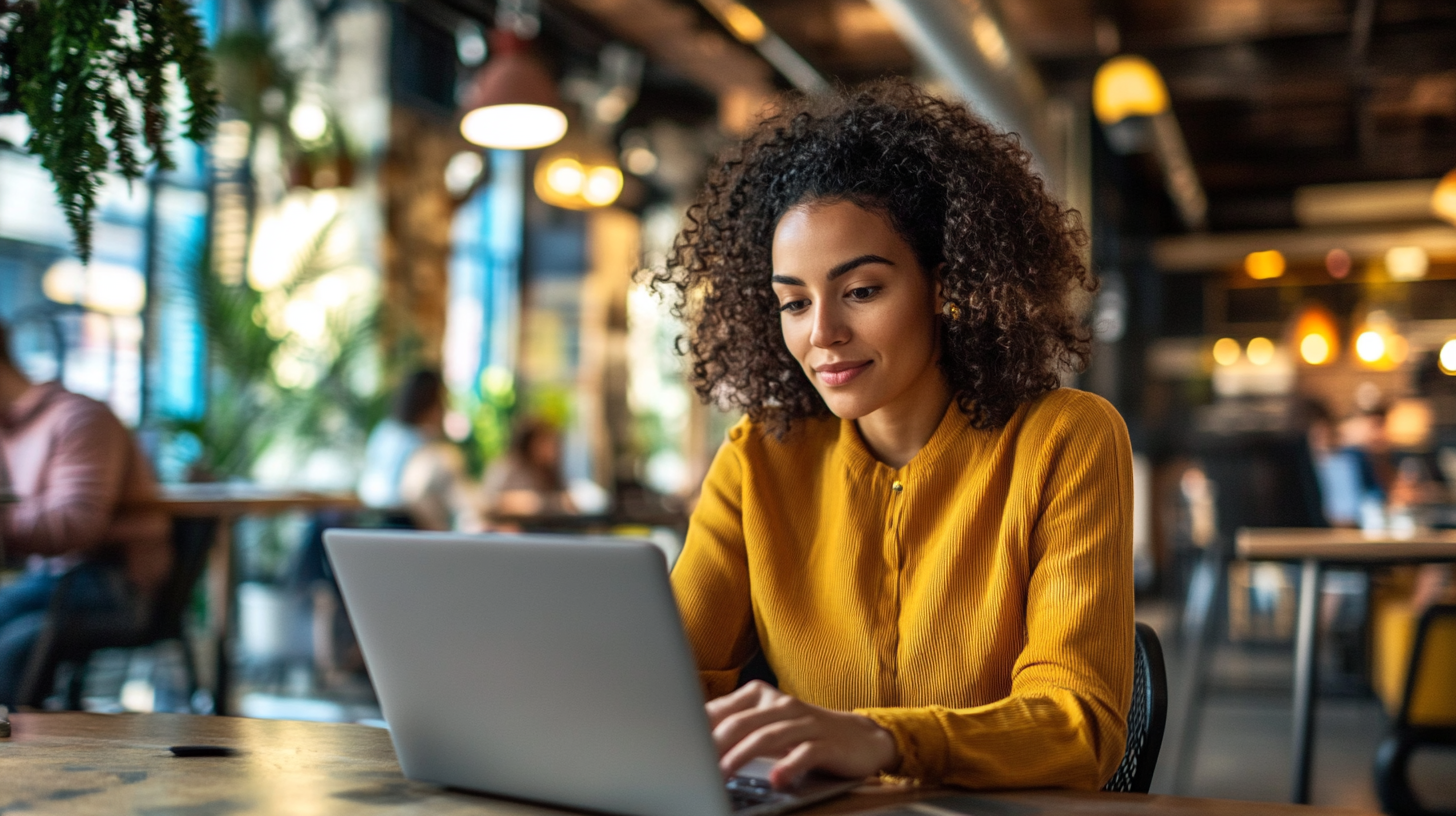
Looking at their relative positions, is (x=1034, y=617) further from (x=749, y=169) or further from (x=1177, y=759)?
(x=1177, y=759)

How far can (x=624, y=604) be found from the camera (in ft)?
2.56

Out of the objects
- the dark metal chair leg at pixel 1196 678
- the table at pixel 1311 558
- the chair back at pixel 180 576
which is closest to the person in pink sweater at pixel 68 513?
the chair back at pixel 180 576

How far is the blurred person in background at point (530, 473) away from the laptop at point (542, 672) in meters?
4.82

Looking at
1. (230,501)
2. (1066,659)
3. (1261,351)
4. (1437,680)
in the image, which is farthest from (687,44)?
(1261,351)

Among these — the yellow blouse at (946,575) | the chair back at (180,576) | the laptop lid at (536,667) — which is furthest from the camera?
the chair back at (180,576)

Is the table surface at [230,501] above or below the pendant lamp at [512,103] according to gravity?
below

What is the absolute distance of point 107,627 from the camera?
3.08 m

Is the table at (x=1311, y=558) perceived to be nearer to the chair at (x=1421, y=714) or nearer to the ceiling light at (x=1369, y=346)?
the chair at (x=1421, y=714)

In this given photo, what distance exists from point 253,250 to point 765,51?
3750 millimetres

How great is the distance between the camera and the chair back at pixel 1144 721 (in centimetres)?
124

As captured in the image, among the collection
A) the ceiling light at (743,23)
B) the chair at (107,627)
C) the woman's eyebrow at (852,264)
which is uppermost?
the ceiling light at (743,23)

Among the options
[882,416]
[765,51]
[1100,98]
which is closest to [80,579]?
[882,416]

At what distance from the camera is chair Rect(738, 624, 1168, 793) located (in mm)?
1236

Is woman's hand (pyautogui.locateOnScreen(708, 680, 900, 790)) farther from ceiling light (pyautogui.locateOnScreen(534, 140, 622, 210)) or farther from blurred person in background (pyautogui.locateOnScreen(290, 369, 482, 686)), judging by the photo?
ceiling light (pyautogui.locateOnScreen(534, 140, 622, 210))
